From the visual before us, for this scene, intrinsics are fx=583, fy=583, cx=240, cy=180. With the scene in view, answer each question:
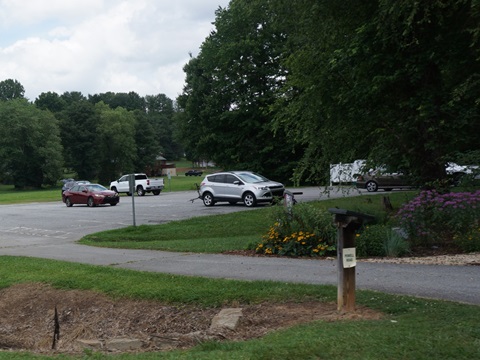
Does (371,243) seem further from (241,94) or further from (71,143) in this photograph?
(71,143)

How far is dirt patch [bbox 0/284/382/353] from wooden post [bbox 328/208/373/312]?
165mm

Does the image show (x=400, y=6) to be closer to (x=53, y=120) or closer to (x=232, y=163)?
(x=232, y=163)

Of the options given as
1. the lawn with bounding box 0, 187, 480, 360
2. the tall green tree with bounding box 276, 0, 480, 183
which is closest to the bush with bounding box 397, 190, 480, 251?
the tall green tree with bounding box 276, 0, 480, 183

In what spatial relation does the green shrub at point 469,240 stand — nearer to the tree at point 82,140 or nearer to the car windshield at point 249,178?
the car windshield at point 249,178

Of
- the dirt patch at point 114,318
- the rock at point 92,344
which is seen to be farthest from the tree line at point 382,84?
the rock at point 92,344

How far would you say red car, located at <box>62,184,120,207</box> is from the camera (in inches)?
1420

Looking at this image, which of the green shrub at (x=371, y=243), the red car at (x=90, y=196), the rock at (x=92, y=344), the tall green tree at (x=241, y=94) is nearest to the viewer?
the rock at (x=92, y=344)

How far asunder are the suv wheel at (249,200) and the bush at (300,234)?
1418cm

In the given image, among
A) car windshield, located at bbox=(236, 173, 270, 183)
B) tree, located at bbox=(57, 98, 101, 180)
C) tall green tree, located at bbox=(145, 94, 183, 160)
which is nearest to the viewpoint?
car windshield, located at bbox=(236, 173, 270, 183)

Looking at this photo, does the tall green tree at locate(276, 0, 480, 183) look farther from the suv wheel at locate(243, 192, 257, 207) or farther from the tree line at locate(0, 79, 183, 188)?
the tree line at locate(0, 79, 183, 188)

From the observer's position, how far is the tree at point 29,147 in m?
94.9

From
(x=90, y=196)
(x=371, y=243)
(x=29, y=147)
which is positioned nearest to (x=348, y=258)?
(x=371, y=243)

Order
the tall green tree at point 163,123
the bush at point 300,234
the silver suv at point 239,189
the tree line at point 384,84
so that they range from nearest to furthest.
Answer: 1. the bush at point 300,234
2. the tree line at point 384,84
3. the silver suv at point 239,189
4. the tall green tree at point 163,123

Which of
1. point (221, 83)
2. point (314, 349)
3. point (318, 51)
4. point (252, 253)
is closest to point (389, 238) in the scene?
point (252, 253)
